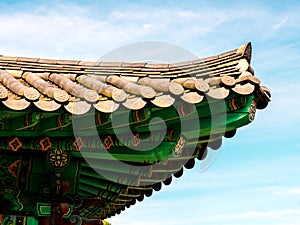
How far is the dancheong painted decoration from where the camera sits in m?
3.52

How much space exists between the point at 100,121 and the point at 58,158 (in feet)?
2.44

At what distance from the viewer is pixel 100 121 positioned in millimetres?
3559

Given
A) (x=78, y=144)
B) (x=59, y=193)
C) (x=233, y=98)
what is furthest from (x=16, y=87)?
(x=233, y=98)

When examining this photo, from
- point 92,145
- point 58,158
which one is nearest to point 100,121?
point 92,145

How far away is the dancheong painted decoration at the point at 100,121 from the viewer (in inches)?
139

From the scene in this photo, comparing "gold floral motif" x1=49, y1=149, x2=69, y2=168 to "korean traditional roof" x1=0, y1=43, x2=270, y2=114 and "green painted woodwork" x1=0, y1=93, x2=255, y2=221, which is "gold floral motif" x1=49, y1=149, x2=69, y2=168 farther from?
"korean traditional roof" x1=0, y1=43, x2=270, y2=114

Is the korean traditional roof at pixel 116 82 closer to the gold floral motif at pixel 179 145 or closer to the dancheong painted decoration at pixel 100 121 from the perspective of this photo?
the dancheong painted decoration at pixel 100 121

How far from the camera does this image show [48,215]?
4.39 metres

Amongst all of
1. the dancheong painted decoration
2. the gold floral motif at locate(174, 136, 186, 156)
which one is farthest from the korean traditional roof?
the gold floral motif at locate(174, 136, 186, 156)

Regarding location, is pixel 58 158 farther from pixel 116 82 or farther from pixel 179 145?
pixel 179 145

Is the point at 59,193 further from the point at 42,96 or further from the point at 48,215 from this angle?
the point at 42,96

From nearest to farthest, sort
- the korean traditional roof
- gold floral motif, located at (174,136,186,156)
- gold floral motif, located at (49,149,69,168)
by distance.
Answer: the korean traditional roof
gold floral motif, located at (174,136,186,156)
gold floral motif, located at (49,149,69,168)

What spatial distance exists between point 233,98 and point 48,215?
Result: 1.85m

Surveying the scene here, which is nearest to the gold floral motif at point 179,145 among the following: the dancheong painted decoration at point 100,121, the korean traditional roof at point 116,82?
the dancheong painted decoration at point 100,121
